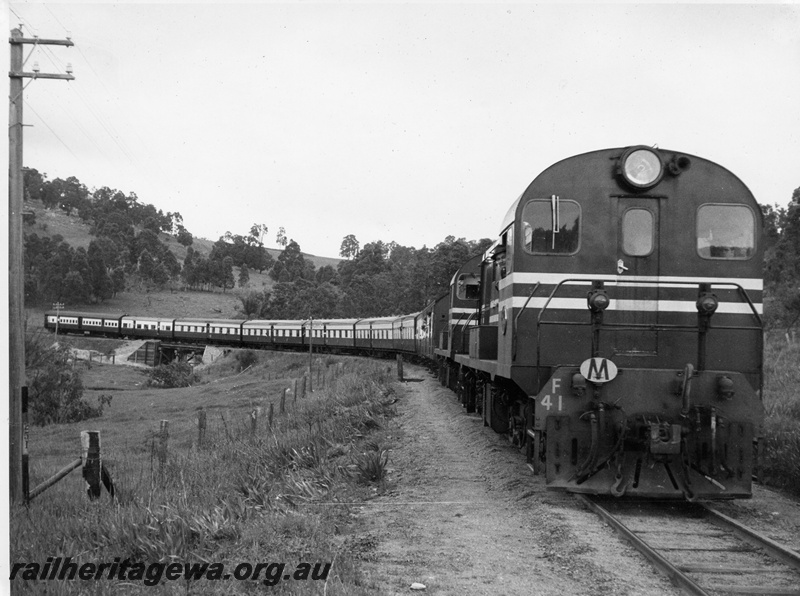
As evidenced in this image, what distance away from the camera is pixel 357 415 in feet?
44.9

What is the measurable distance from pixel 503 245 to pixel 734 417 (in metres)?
3.73

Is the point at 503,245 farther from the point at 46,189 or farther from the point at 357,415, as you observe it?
the point at 46,189

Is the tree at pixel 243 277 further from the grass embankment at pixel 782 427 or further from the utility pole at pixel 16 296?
the utility pole at pixel 16 296

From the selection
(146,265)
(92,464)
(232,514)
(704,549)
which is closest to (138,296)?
(146,265)

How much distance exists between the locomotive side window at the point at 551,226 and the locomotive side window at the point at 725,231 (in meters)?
1.42

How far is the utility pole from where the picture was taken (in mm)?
8469

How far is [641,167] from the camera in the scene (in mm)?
7875

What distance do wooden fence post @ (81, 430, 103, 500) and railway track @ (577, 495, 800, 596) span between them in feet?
18.1

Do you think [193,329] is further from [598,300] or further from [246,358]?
[598,300]

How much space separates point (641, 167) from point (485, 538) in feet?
14.7

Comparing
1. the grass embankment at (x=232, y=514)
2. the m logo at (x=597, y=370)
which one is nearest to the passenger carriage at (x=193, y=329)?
the grass embankment at (x=232, y=514)

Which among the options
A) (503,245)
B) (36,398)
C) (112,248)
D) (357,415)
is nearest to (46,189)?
(112,248)

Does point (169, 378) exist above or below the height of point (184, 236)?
below

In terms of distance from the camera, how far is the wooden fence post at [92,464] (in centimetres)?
793
